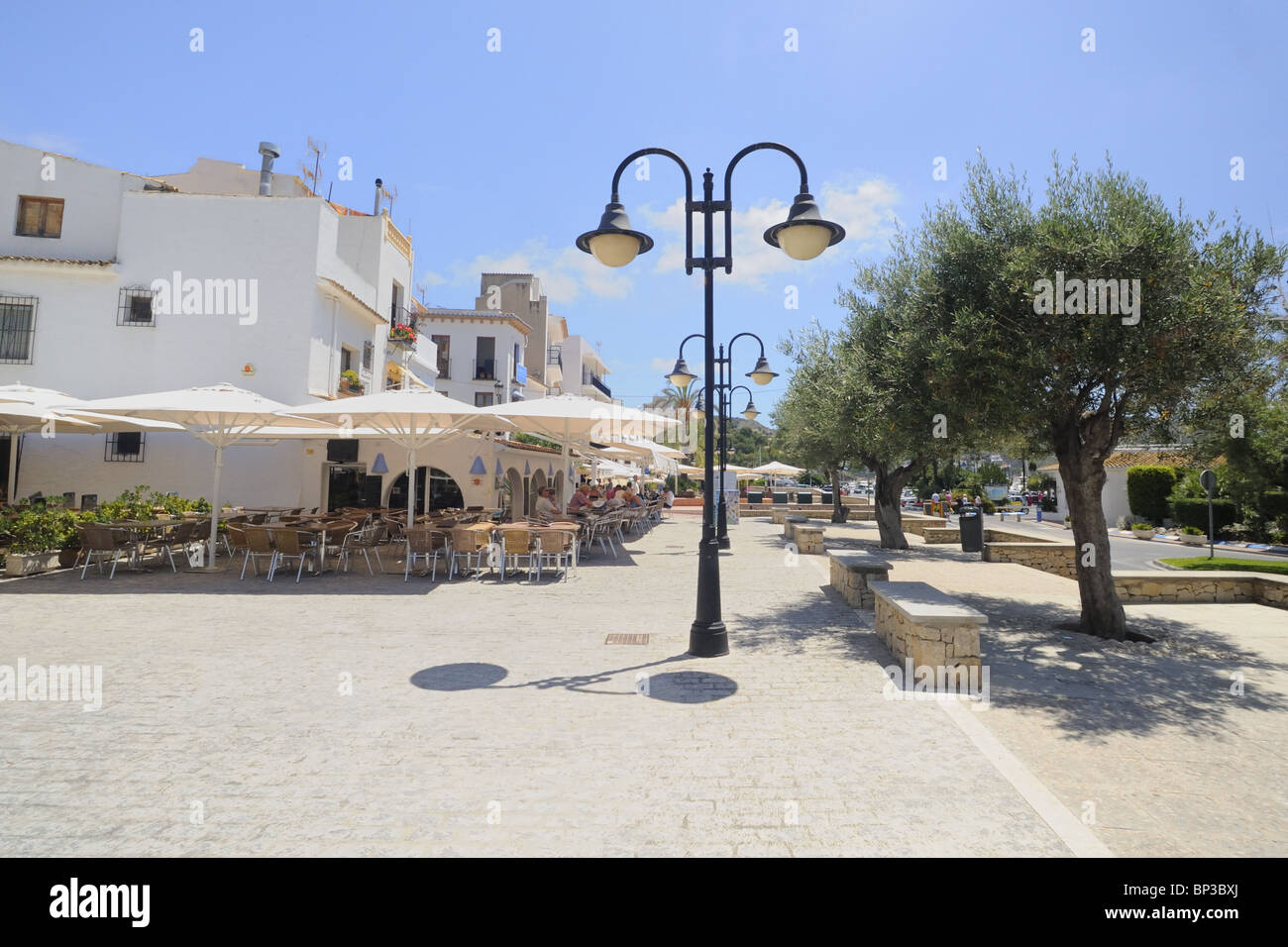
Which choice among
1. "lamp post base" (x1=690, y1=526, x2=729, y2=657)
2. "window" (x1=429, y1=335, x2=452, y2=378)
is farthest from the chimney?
"lamp post base" (x1=690, y1=526, x2=729, y2=657)

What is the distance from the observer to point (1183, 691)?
18.1 feet

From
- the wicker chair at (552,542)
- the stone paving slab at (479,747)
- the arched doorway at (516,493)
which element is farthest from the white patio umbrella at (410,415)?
the arched doorway at (516,493)

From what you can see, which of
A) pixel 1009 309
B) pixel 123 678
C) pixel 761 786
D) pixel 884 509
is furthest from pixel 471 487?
pixel 761 786

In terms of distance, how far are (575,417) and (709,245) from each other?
5.94 metres

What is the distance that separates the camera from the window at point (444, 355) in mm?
35969

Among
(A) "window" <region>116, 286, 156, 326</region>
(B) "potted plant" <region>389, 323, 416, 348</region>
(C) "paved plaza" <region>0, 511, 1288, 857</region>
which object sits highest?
(B) "potted plant" <region>389, 323, 416, 348</region>

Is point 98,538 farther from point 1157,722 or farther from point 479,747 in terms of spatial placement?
point 1157,722

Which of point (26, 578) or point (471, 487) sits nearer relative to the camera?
point (26, 578)

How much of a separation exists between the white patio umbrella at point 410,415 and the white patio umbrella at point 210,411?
0.48 meters

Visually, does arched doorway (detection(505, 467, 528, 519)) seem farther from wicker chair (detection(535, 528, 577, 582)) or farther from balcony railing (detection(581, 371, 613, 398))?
balcony railing (detection(581, 371, 613, 398))

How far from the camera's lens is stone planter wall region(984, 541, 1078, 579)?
46.1 feet

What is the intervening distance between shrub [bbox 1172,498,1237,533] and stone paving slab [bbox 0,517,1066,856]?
2730 cm
